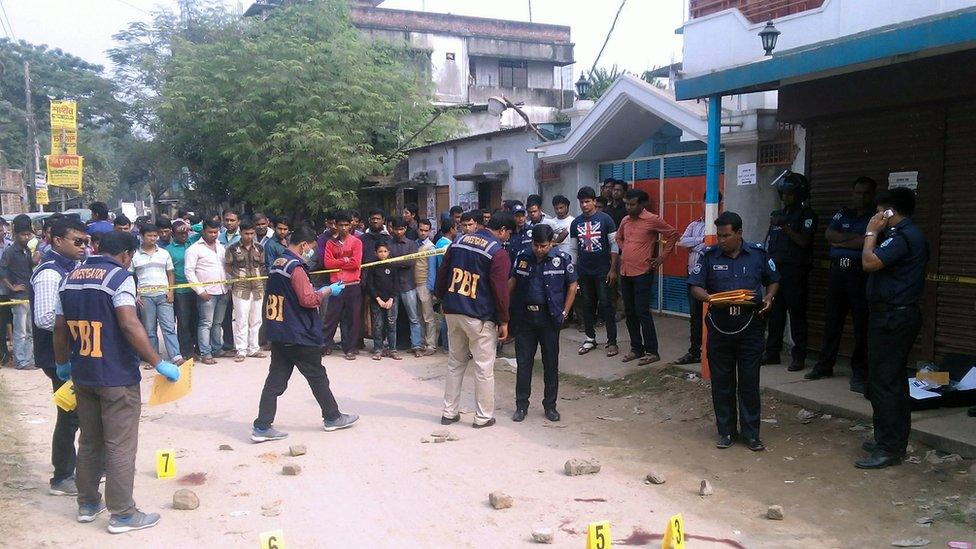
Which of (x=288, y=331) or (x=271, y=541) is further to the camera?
(x=288, y=331)

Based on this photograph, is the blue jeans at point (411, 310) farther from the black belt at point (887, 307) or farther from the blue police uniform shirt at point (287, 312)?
the black belt at point (887, 307)

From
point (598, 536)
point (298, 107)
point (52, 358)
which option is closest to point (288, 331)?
point (52, 358)

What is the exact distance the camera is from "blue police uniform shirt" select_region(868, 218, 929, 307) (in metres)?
5.22

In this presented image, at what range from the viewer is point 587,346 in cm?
951

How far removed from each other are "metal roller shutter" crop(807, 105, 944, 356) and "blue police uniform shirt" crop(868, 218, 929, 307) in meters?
2.03

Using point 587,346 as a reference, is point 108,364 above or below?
above

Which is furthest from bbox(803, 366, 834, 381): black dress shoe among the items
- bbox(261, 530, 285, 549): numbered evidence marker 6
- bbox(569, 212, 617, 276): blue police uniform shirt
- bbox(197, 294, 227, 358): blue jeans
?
bbox(197, 294, 227, 358): blue jeans

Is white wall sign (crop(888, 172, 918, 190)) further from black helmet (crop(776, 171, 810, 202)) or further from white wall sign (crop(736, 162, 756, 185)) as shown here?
white wall sign (crop(736, 162, 756, 185))

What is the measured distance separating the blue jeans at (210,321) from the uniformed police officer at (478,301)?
4514 millimetres

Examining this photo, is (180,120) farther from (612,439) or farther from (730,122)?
(612,439)

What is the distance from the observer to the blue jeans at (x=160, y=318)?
9.65 m

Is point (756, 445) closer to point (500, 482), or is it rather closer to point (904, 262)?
point (904, 262)

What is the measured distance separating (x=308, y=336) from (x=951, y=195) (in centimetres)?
587

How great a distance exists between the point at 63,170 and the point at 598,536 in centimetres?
2738
